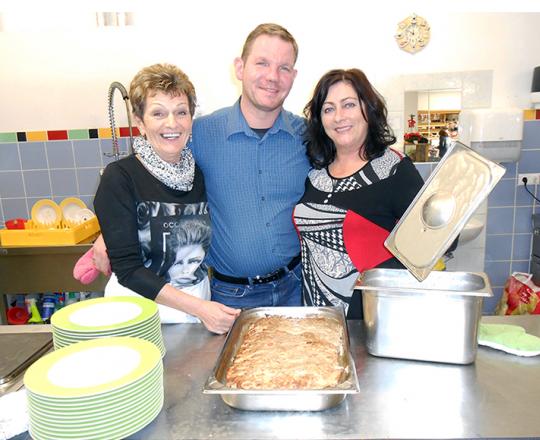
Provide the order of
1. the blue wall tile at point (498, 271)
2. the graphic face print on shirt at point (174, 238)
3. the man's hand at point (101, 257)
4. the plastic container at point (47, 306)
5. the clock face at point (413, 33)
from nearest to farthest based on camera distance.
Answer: the graphic face print on shirt at point (174, 238)
the man's hand at point (101, 257)
the plastic container at point (47, 306)
the clock face at point (413, 33)
the blue wall tile at point (498, 271)

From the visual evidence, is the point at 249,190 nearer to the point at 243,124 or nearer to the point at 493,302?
the point at 243,124

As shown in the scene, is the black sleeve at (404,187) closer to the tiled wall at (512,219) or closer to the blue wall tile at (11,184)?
the tiled wall at (512,219)

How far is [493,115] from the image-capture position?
9.84ft

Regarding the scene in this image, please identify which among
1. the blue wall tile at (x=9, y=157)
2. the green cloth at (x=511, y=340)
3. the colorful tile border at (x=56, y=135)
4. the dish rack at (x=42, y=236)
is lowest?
the dish rack at (x=42, y=236)

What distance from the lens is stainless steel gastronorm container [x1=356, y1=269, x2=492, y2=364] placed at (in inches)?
38.2

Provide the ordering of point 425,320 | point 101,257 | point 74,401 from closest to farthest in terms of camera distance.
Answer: point 74,401 → point 425,320 → point 101,257

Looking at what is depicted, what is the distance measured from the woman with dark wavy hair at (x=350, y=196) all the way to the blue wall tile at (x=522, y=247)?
2197 mm

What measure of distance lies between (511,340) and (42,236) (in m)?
2.58

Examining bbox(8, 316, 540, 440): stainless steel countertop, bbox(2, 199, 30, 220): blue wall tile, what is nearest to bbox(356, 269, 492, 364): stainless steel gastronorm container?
bbox(8, 316, 540, 440): stainless steel countertop

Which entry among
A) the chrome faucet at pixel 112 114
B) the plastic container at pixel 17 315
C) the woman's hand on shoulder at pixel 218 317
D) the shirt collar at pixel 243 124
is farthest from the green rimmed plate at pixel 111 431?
the plastic container at pixel 17 315

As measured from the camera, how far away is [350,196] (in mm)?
1595

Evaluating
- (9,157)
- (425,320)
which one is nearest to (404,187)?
(425,320)

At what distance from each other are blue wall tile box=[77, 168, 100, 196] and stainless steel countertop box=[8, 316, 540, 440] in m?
2.51

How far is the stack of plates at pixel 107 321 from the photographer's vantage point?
104 cm
